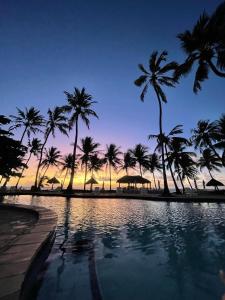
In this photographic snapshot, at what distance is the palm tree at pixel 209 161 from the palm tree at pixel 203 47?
24.3 meters

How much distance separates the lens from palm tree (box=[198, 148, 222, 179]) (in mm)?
37000

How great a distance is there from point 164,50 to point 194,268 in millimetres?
25116

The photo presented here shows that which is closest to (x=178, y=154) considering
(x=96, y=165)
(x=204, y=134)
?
(x=204, y=134)

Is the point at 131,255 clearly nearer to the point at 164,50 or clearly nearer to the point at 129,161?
the point at 164,50

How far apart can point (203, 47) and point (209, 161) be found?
27.2 m

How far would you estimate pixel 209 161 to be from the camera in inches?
1474

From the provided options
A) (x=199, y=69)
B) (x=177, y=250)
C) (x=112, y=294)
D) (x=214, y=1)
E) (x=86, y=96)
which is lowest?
(x=112, y=294)

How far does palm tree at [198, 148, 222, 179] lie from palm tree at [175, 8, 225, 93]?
2427 centimetres

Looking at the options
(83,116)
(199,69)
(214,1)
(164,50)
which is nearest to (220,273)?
(199,69)

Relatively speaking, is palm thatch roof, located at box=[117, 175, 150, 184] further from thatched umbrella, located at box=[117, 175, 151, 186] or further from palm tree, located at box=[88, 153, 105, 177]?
palm tree, located at box=[88, 153, 105, 177]

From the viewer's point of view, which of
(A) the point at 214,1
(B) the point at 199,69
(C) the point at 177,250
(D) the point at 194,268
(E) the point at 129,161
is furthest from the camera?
(E) the point at 129,161

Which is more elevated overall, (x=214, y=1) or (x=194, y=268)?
(x=214, y=1)

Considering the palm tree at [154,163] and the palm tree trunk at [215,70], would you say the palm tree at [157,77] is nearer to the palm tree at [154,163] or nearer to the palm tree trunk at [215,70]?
the palm tree trunk at [215,70]

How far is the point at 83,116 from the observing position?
3005 centimetres
